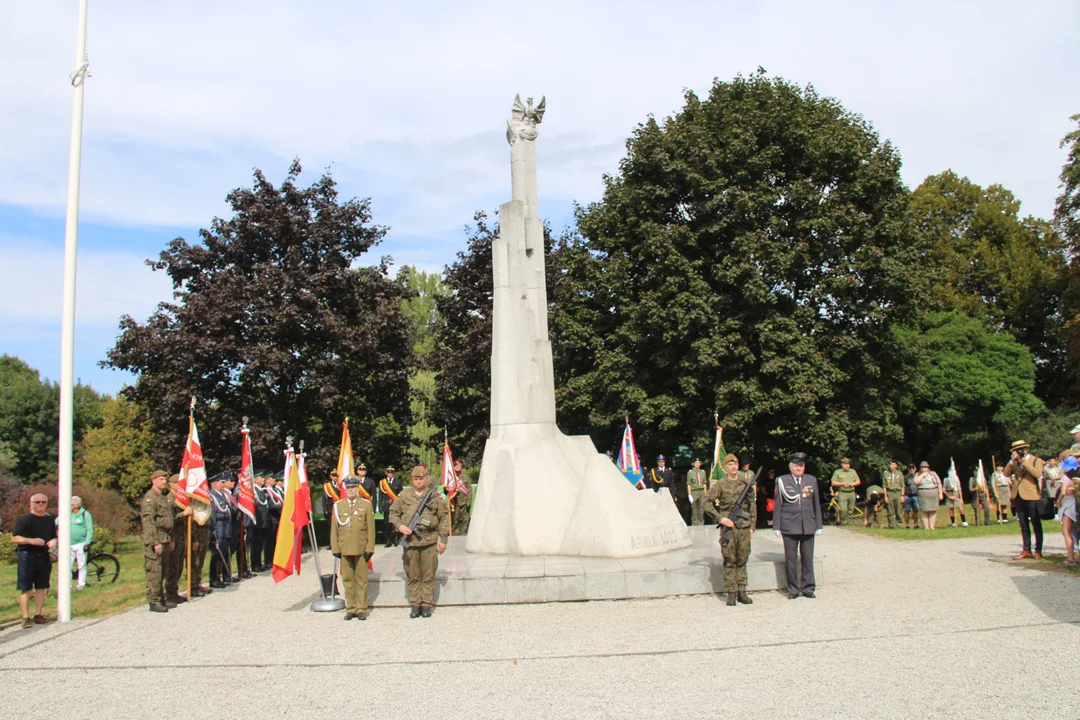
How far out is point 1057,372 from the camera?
3600 cm

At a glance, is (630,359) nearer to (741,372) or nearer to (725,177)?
(741,372)

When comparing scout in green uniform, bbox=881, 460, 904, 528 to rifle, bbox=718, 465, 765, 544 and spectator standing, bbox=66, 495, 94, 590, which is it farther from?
spectator standing, bbox=66, 495, 94, 590

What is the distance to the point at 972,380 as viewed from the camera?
3206cm

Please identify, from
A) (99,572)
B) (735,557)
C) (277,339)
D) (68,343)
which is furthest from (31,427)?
(735,557)

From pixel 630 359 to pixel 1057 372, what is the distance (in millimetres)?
22936

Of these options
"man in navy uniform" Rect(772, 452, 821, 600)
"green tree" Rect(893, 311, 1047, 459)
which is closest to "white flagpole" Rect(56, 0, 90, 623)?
"man in navy uniform" Rect(772, 452, 821, 600)

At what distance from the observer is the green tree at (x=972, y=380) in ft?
105

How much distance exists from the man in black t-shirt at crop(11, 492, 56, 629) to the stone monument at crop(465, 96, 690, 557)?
5.73 metres

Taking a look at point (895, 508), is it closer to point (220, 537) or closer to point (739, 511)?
point (739, 511)

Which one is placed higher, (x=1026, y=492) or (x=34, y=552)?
(x=1026, y=492)

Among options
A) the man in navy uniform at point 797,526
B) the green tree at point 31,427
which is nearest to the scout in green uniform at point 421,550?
the man in navy uniform at point 797,526

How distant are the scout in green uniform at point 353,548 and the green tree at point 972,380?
25690 mm

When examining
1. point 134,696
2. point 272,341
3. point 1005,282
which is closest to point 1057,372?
point 1005,282

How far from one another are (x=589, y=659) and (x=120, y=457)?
129 feet
